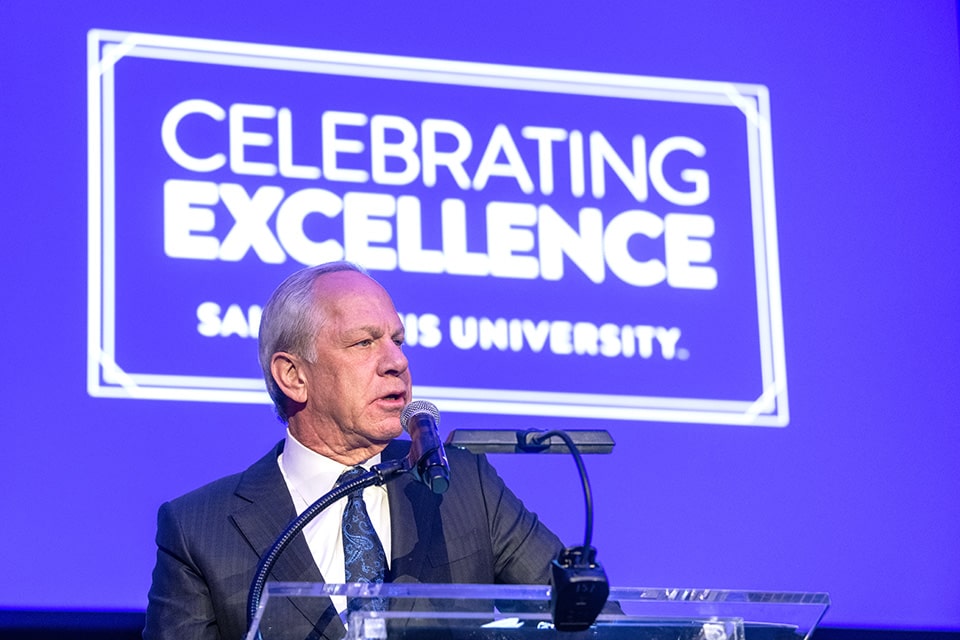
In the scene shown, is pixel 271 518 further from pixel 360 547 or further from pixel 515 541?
pixel 515 541

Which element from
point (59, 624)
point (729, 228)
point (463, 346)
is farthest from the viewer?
point (729, 228)

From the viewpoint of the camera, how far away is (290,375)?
10.3ft

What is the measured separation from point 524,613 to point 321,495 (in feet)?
3.10

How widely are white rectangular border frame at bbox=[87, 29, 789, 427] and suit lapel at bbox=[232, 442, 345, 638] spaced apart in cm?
59

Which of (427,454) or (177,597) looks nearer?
(427,454)

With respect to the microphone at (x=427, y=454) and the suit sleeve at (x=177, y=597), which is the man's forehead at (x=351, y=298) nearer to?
the suit sleeve at (x=177, y=597)

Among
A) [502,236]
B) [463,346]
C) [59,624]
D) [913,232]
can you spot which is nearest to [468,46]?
[502,236]

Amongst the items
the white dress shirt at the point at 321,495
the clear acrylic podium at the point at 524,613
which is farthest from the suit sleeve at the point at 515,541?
the clear acrylic podium at the point at 524,613

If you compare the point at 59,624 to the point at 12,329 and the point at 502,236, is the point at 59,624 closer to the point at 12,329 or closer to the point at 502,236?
the point at 12,329

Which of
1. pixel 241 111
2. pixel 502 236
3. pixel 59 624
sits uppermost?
pixel 241 111

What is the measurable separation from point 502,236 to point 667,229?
17.7 inches

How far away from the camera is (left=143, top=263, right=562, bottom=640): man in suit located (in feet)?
9.43

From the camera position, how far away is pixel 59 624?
3457 mm

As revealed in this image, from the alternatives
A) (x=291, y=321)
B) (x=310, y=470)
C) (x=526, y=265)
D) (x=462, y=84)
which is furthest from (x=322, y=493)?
(x=462, y=84)
